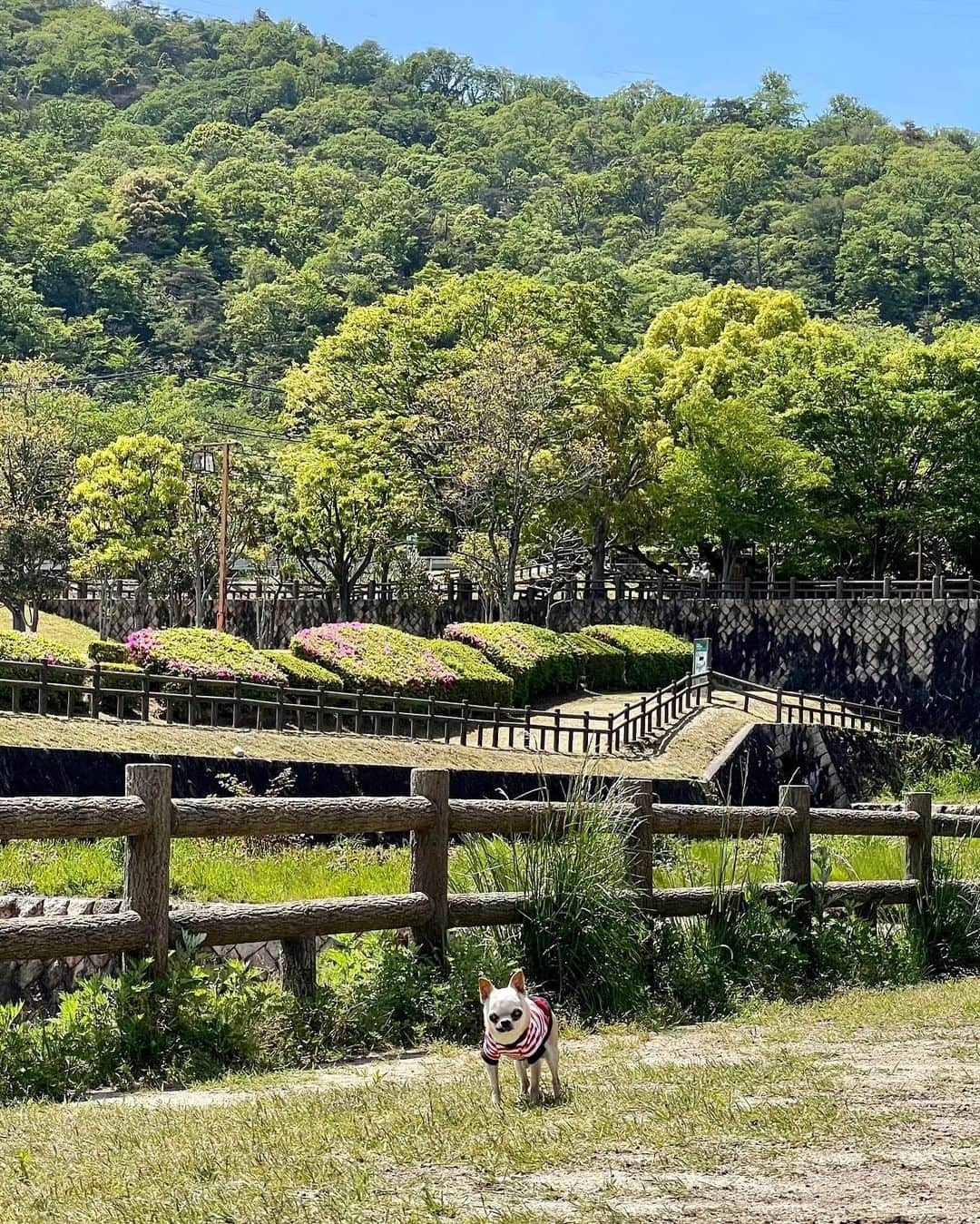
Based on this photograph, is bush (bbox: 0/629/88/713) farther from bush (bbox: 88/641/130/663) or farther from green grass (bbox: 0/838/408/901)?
green grass (bbox: 0/838/408/901)

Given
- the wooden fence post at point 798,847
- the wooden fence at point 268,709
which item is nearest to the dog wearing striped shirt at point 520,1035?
the wooden fence post at point 798,847

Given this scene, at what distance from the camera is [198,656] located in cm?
3138

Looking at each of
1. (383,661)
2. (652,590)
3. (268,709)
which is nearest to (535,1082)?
(268,709)

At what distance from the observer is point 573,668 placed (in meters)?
46.1

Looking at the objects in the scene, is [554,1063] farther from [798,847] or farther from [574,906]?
[798,847]

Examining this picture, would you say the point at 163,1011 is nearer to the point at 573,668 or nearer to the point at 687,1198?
the point at 687,1198

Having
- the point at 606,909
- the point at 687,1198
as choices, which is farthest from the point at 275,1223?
the point at 606,909

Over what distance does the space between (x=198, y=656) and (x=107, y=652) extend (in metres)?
1.72

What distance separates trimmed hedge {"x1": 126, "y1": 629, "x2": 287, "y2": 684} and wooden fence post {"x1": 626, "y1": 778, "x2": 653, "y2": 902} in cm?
2061

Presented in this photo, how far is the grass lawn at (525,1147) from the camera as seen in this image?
17.9 feet

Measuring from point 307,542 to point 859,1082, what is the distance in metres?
46.4

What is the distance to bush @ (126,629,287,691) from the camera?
3089 cm

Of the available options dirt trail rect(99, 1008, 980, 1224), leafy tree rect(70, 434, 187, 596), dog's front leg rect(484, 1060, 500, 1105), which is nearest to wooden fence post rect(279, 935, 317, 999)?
dirt trail rect(99, 1008, 980, 1224)

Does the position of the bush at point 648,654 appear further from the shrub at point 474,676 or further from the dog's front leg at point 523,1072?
the dog's front leg at point 523,1072
